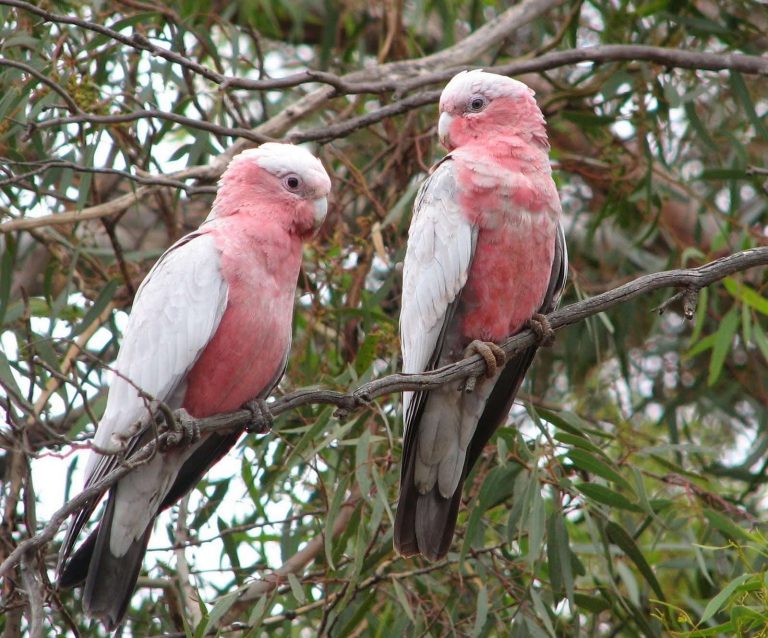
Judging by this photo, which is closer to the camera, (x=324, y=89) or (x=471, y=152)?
(x=471, y=152)

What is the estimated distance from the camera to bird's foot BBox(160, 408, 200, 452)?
7.73 ft

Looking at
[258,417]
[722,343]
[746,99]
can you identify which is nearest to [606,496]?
[722,343]

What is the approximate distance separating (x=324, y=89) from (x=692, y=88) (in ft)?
4.84

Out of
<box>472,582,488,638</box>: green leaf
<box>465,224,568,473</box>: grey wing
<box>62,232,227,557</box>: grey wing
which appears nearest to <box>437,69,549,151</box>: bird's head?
<box>465,224,568,473</box>: grey wing

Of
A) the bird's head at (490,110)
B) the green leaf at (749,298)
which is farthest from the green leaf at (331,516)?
the green leaf at (749,298)

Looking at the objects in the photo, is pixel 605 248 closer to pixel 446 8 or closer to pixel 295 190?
pixel 446 8

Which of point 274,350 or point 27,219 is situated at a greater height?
point 27,219

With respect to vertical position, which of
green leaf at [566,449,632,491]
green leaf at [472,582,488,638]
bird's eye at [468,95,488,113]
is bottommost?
green leaf at [472,582,488,638]

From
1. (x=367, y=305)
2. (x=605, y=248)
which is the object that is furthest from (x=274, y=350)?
(x=605, y=248)

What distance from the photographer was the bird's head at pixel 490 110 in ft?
10.0

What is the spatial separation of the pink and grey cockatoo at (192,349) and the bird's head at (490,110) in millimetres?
470

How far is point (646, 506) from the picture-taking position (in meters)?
2.94

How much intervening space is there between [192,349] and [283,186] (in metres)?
0.56

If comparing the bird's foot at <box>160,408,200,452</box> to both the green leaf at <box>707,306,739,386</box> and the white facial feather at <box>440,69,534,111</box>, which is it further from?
the green leaf at <box>707,306,739,386</box>
